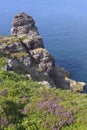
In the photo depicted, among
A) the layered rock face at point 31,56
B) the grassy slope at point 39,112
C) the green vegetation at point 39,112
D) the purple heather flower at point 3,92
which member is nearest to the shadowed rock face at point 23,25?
the layered rock face at point 31,56

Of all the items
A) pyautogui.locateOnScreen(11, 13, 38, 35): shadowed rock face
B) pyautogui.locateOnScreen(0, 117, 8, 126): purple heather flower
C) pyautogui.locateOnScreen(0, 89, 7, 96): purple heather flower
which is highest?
pyautogui.locateOnScreen(0, 117, 8, 126): purple heather flower

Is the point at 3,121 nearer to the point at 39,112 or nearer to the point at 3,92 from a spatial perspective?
the point at 39,112

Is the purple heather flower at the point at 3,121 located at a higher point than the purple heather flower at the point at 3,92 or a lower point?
higher

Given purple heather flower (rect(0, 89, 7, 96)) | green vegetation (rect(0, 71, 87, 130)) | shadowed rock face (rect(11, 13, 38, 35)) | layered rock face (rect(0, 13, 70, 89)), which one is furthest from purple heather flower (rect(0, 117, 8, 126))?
shadowed rock face (rect(11, 13, 38, 35))

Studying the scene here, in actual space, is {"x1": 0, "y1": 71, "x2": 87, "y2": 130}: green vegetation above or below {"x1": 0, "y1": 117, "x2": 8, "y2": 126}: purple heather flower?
below

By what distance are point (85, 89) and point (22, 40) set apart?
36153mm

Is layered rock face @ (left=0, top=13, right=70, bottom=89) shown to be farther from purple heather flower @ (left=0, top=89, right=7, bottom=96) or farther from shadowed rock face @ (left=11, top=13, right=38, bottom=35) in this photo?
purple heather flower @ (left=0, top=89, right=7, bottom=96)

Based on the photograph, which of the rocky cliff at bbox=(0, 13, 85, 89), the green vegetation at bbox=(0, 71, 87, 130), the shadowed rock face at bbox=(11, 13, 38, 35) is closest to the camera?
the green vegetation at bbox=(0, 71, 87, 130)

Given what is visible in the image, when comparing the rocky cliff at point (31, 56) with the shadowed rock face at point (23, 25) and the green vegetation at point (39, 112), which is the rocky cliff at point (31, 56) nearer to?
the shadowed rock face at point (23, 25)

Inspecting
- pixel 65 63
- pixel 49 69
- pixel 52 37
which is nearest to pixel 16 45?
pixel 49 69

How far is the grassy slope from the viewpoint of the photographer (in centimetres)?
1748

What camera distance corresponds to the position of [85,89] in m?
92.3

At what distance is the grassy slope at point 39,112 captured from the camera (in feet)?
57.4

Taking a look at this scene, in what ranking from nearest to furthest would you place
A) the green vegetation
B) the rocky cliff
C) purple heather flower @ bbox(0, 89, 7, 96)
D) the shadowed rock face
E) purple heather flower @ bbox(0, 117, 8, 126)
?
purple heather flower @ bbox(0, 117, 8, 126)
the green vegetation
purple heather flower @ bbox(0, 89, 7, 96)
the rocky cliff
the shadowed rock face
